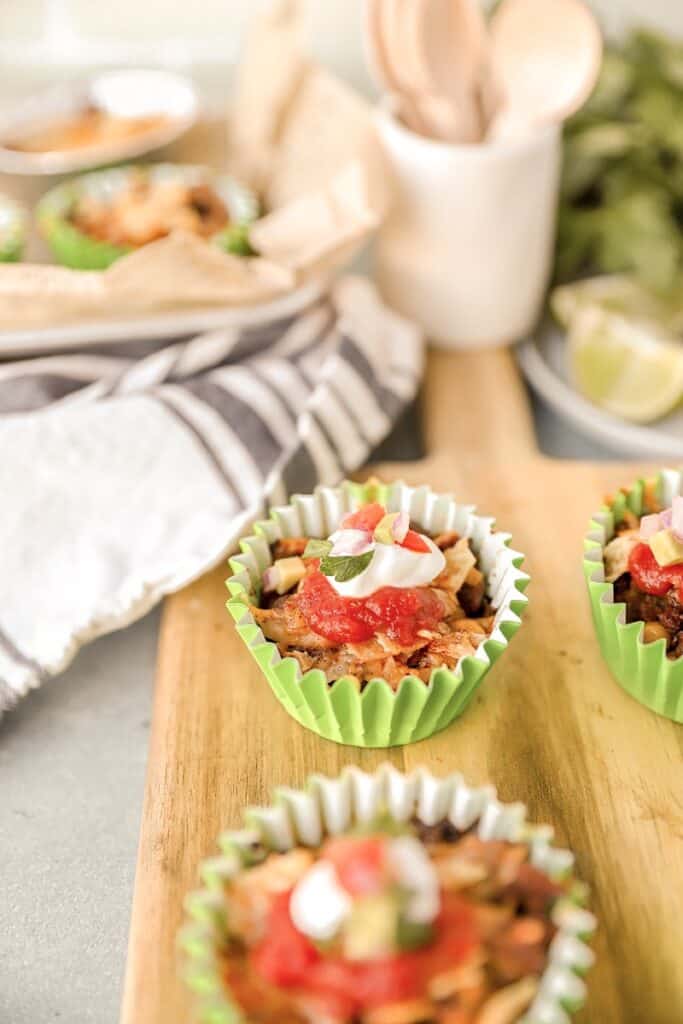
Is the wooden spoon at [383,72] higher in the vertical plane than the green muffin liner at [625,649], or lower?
higher

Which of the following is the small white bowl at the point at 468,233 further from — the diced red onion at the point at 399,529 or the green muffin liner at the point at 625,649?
the diced red onion at the point at 399,529

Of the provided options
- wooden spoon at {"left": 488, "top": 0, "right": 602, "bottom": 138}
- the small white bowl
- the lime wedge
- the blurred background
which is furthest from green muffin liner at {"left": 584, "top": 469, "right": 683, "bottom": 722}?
the blurred background

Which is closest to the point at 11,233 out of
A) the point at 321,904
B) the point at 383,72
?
the point at 383,72

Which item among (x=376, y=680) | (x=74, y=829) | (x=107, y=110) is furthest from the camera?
(x=107, y=110)

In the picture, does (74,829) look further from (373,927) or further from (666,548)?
(666,548)

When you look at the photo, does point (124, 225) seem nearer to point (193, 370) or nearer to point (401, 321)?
point (193, 370)

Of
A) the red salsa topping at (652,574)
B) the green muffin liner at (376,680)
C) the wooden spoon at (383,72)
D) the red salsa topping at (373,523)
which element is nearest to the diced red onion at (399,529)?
the red salsa topping at (373,523)

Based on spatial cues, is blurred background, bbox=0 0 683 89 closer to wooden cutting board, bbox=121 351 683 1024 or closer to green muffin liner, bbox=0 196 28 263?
green muffin liner, bbox=0 196 28 263
